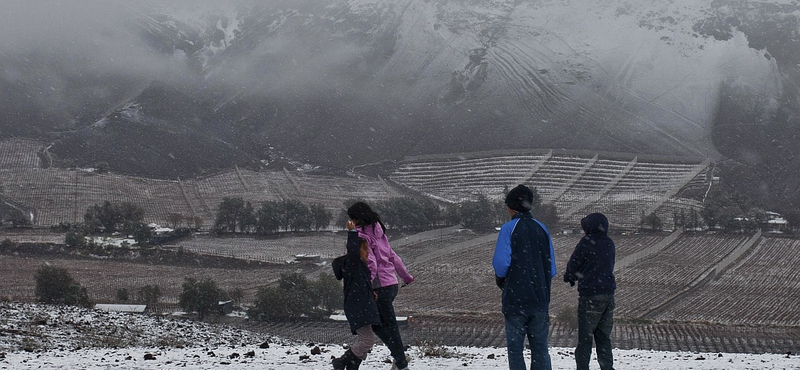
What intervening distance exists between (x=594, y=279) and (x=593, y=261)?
0.53 feet

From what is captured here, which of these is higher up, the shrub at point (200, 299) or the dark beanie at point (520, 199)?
the dark beanie at point (520, 199)

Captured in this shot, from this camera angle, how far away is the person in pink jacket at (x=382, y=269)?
279 inches

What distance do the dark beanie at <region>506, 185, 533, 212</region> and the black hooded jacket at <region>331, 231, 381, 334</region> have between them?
1.35 meters

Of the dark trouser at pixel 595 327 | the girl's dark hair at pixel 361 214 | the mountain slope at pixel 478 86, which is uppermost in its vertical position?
the mountain slope at pixel 478 86

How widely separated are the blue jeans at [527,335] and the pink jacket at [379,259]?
1.03 meters

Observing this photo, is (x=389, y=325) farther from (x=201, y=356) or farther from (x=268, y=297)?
(x=268, y=297)

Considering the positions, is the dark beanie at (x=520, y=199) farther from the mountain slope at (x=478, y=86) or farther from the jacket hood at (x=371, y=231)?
the mountain slope at (x=478, y=86)

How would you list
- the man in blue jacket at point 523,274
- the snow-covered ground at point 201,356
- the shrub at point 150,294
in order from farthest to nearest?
the shrub at point 150,294 → the snow-covered ground at point 201,356 → the man in blue jacket at point 523,274

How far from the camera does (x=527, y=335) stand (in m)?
6.63

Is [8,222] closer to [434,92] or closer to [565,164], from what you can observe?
[565,164]

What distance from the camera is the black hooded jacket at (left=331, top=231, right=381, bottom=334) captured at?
7000 mm

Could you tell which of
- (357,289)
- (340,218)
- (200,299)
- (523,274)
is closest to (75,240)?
(340,218)

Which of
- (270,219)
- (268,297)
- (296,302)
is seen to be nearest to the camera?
(296,302)

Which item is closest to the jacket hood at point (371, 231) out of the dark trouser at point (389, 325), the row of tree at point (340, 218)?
the dark trouser at point (389, 325)
